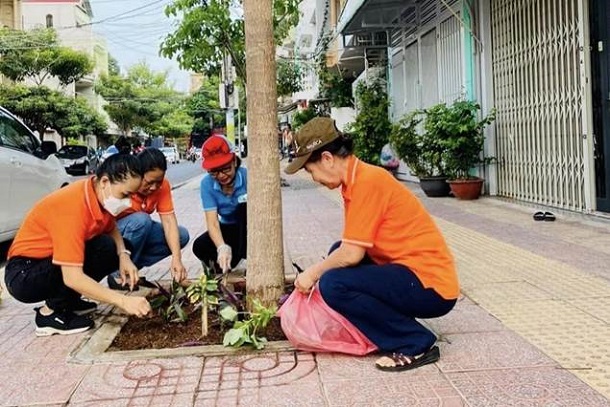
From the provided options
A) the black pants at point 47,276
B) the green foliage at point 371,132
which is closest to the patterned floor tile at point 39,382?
the black pants at point 47,276

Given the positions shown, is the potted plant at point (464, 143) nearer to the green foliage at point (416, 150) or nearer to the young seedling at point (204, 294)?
the green foliage at point (416, 150)

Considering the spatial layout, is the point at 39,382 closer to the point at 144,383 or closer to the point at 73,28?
the point at 144,383

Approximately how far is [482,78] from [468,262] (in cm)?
527

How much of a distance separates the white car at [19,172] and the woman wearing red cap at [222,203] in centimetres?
266

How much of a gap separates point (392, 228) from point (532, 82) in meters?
6.22

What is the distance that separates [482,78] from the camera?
9625 millimetres

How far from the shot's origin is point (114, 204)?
3281 mm

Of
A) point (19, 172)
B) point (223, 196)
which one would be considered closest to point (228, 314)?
point (223, 196)

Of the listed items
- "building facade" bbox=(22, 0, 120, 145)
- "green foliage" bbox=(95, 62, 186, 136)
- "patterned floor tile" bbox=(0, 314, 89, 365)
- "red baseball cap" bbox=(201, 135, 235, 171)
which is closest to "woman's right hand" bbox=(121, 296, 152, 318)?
"patterned floor tile" bbox=(0, 314, 89, 365)

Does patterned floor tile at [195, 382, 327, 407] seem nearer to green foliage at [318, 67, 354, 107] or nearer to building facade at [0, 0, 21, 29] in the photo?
green foliage at [318, 67, 354, 107]

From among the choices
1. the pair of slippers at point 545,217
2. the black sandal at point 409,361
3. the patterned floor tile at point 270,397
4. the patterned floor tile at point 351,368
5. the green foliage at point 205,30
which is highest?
the green foliage at point 205,30

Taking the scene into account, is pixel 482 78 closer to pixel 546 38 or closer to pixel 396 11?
pixel 546 38

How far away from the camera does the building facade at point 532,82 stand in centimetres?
677

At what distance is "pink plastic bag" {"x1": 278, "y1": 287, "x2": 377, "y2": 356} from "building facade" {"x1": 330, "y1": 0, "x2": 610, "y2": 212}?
4.75m
